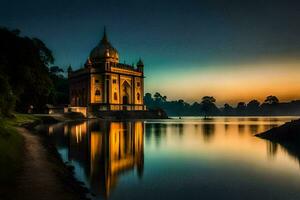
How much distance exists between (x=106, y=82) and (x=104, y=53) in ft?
43.8

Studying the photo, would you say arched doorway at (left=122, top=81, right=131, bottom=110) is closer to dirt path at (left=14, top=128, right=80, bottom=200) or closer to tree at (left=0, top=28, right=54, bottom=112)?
tree at (left=0, top=28, right=54, bottom=112)

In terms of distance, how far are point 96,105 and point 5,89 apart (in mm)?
80662

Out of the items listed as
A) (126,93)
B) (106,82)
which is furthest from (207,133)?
(126,93)

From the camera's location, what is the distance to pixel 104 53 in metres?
108

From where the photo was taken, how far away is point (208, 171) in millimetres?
14875

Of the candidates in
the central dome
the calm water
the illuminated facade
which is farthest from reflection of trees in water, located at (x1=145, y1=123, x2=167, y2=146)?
the central dome

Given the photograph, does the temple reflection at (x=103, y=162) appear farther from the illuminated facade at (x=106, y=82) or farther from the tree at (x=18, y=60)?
the illuminated facade at (x=106, y=82)

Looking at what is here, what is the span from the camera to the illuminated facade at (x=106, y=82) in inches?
3895

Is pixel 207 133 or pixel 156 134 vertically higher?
pixel 156 134

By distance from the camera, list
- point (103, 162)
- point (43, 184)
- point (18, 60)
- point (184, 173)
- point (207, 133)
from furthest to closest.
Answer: point (207, 133) < point (18, 60) < point (103, 162) < point (184, 173) < point (43, 184)

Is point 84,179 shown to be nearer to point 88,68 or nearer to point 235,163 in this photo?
point 235,163

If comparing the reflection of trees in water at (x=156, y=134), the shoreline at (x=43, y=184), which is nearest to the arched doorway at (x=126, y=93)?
the reflection of trees in water at (x=156, y=134)

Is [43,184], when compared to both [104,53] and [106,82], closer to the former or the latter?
[106,82]

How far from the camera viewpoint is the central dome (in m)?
108
